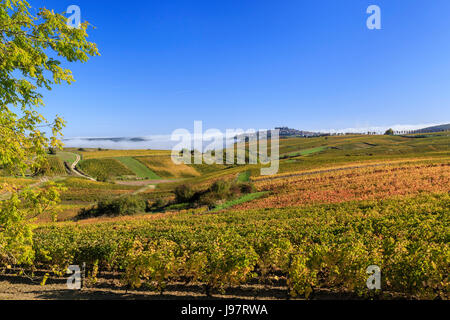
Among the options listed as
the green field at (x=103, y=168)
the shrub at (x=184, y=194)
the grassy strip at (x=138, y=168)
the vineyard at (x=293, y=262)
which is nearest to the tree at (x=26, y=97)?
the vineyard at (x=293, y=262)

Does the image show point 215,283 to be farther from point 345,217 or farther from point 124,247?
point 345,217

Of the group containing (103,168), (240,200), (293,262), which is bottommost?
(240,200)

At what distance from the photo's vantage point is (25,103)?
703cm

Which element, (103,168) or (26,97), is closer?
(26,97)

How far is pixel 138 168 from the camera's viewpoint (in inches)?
4838

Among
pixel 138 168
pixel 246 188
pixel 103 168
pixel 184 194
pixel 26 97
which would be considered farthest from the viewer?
pixel 138 168

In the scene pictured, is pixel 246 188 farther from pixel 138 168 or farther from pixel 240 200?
pixel 138 168

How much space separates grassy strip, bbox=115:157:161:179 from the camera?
11318cm

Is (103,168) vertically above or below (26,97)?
below

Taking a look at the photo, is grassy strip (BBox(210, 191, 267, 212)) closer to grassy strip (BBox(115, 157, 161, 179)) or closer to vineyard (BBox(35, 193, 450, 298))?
vineyard (BBox(35, 193, 450, 298))

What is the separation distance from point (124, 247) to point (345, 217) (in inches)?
664

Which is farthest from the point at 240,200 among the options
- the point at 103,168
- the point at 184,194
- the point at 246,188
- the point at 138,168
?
the point at 103,168
